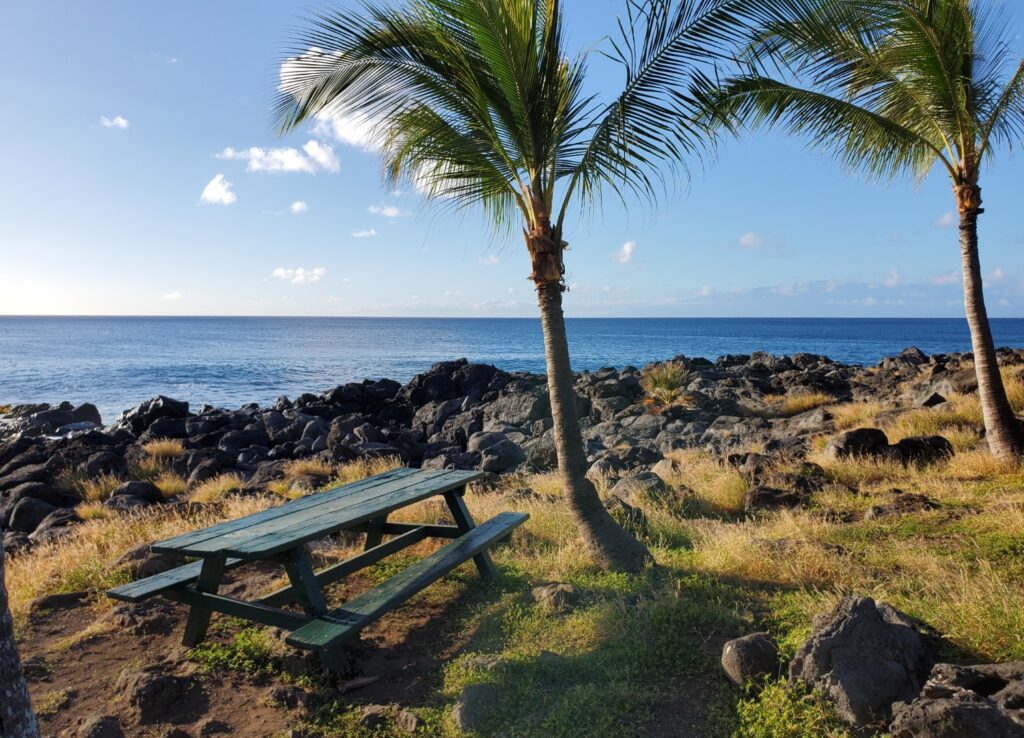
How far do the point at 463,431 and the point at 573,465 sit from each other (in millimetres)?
13065

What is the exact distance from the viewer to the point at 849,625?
A: 3393 mm

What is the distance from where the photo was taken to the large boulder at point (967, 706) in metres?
2.60

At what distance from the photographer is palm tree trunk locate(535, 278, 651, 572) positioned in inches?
220

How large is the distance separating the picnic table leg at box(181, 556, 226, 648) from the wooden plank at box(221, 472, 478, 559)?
57 centimetres

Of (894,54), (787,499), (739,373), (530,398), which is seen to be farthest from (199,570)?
(739,373)

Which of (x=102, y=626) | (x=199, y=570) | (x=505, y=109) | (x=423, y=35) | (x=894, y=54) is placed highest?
(x=894, y=54)

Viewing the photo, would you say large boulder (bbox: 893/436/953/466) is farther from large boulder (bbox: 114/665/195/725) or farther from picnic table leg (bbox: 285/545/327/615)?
large boulder (bbox: 114/665/195/725)

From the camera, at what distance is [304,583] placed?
173 inches

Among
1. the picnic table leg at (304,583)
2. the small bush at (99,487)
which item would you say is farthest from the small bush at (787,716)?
the small bush at (99,487)

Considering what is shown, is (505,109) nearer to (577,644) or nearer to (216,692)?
(577,644)

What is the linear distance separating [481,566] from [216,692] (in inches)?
87.2

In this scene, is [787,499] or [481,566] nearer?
[481,566]

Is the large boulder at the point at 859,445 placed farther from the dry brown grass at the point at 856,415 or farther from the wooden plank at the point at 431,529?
the wooden plank at the point at 431,529

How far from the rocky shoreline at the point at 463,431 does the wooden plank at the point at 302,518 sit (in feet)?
11.0
